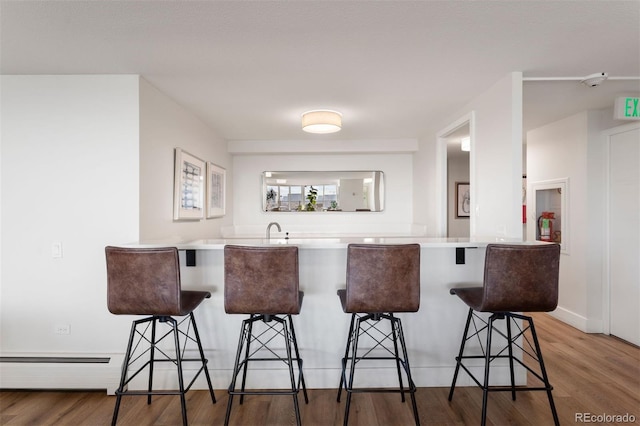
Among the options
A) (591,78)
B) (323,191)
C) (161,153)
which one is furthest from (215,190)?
(591,78)

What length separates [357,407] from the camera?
2234 mm

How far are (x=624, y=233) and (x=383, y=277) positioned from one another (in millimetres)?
2990

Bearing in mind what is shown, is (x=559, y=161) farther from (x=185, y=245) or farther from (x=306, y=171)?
(x=185, y=245)

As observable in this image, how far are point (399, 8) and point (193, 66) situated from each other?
1406 mm

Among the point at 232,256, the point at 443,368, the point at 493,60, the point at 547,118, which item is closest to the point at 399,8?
the point at 493,60

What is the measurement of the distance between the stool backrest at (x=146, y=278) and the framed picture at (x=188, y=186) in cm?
111

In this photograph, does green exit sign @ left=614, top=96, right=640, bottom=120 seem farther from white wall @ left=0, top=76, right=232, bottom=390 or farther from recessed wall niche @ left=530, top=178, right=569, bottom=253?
white wall @ left=0, top=76, right=232, bottom=390

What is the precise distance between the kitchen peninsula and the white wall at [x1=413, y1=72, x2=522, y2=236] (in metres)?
0.36

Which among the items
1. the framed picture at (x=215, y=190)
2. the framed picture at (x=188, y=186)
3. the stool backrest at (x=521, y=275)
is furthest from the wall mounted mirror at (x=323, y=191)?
the stool backrest at (x=521, y=275)

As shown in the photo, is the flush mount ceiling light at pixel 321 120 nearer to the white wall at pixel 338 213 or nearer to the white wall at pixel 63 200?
the white wall at pixel 63 200

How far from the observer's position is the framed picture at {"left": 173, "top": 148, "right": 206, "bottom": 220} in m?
3.06

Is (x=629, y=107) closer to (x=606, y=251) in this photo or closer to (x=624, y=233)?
(x=624, y=233)

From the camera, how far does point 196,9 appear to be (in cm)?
168

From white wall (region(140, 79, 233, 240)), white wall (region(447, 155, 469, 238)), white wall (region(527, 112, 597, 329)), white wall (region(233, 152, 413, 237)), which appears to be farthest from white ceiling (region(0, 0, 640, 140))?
white wall (region(447, 155, 469, 238))
